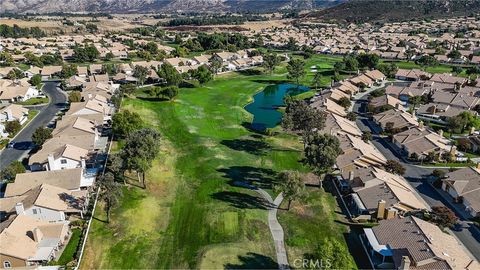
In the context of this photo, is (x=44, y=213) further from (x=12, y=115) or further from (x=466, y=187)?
(x=466, y=187)

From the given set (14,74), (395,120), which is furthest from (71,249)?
(14,74)

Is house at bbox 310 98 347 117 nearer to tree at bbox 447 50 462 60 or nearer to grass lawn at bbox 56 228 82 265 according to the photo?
grass lawn at bbox 56 228 82 265

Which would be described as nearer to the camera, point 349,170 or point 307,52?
point 349,170

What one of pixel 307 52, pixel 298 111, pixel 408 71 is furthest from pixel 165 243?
pixel 307 52

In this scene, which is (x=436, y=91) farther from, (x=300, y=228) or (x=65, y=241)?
(x=65, y=241)

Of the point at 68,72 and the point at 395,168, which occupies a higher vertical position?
the point at 68,72

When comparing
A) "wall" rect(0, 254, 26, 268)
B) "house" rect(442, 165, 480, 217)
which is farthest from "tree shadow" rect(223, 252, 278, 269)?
"house" rect(442, 165, 480, 217)
